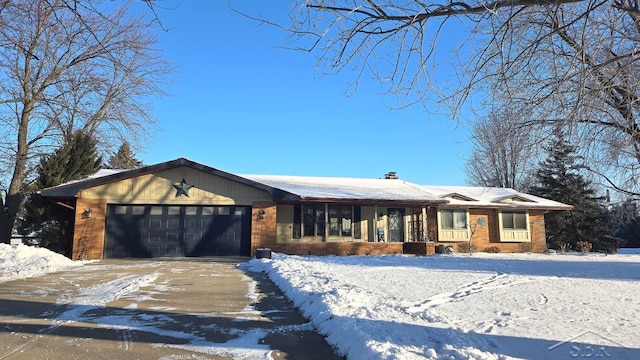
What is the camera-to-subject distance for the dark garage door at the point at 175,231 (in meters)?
18.5

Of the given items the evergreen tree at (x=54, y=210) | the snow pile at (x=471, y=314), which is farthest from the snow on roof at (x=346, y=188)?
the snow pile at (x=471, y=314)

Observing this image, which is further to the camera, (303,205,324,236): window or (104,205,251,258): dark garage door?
(303,205,324,236): window

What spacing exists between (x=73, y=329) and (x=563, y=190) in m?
37.1

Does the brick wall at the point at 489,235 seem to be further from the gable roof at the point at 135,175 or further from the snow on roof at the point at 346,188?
the gable roof at the point at 135,175

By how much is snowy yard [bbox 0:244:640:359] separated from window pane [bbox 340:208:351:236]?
9673 millimetres

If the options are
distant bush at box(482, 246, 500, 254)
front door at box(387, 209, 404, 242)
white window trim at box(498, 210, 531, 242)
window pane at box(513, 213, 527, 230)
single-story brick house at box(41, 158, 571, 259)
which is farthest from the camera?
window pane at box(513, 213, 527, 230)

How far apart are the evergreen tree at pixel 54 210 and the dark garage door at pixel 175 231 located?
2.42 meters

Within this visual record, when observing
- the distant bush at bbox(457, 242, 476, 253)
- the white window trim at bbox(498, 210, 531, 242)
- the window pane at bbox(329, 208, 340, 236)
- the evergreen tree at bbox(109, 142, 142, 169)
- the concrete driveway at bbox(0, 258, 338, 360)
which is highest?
the evergreen tree at bbox(109, 142, 142, 169)

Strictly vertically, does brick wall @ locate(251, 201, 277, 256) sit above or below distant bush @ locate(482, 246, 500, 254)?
above

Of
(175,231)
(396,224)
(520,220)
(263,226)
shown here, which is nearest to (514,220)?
(520,220)

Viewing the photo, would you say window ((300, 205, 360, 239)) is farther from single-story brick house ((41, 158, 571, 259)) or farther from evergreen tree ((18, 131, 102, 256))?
evergreen tree ((18, 131, 102, 256))

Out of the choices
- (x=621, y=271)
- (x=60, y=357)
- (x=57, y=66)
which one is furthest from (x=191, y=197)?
(x=621, y=271)

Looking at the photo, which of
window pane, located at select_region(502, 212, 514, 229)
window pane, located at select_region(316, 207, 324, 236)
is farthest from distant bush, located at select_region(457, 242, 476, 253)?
window pane, located at select_region(316, 207, 324, 236)

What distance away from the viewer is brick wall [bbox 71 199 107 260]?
703 inches
